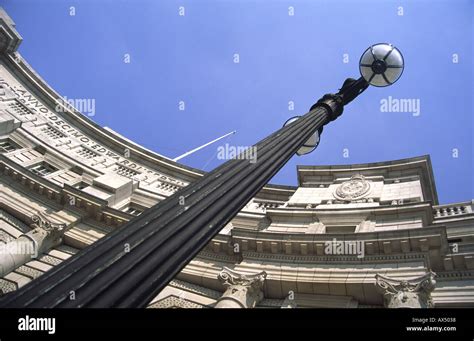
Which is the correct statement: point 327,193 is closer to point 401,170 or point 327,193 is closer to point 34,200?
point 401,170

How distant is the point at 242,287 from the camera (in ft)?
45.8

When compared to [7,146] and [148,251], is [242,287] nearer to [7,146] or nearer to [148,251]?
[148,251]

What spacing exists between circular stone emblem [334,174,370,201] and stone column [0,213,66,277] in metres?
12.6

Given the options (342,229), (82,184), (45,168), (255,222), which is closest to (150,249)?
(342,229)

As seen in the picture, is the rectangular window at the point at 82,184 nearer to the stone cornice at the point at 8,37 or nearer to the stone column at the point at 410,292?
the stone cornice at the point at 8,37

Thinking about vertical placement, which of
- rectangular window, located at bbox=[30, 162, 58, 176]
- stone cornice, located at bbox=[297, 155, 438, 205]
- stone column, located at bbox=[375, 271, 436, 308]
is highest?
rectangular window, located at bbox=[30, 162, 58, 176]

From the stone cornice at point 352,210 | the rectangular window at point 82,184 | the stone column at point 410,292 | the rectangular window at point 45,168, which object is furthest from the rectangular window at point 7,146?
the stone column at point 410,292

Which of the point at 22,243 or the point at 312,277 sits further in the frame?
the point at 22,243

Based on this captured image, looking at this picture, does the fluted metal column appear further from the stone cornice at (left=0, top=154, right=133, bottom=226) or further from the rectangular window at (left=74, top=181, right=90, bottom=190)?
the rectangular window at (left=74, top=181, right=90, bottom=190)

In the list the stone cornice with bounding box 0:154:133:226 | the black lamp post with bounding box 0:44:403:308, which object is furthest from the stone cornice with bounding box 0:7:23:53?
the black lamp post with bounding box 0:44:403:308

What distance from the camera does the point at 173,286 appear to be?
16.0 m

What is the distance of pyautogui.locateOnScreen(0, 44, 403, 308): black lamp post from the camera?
348 centimetres
